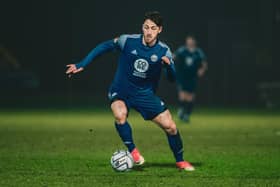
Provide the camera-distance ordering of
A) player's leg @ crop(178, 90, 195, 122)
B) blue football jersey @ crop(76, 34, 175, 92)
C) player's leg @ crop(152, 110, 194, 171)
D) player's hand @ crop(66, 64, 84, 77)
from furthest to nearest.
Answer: player's leg @ crop(178, 90, 195, 122) < player's leg @ crop(152, 110, 194, 171) < blue football jersey @ crop(76, 34, 175, 92) < player's hand @ crop(66, 64, 84, 77)

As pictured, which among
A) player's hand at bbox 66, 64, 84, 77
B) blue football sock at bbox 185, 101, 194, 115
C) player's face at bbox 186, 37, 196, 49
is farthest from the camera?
player's face at bbox 186, 37, 196, 49

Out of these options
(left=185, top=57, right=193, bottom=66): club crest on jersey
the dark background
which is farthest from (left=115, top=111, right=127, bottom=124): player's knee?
the dark background

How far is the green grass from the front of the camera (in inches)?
414

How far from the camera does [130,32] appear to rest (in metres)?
31.7

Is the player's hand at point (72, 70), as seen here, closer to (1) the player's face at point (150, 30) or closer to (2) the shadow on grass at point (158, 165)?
(1) the player's face at point (150, 30)

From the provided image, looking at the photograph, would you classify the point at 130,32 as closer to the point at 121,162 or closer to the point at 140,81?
the point at 140,81

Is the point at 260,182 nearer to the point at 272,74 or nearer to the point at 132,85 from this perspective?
the point at 132,85

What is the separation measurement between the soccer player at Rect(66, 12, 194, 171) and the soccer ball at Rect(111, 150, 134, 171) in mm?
349

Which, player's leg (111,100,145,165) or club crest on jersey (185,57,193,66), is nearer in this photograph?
player's leg (111,100,145,165)

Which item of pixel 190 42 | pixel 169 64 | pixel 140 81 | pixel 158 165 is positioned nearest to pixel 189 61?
pixel 190 42

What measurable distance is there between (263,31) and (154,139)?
16.0 metres

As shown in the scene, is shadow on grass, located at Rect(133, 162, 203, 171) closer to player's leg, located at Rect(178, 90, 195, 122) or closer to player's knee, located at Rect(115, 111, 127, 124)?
A: player's knee, located at Rect(115, 111, 127, 124)

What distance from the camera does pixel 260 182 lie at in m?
10.3

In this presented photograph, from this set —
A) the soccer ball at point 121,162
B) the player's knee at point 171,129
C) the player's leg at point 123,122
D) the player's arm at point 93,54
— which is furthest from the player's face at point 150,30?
the soccer ball at point 121,162
